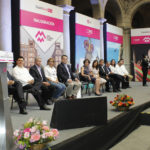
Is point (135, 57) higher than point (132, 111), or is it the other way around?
point (135, 57)

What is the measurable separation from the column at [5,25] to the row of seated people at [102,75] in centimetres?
Result: 227

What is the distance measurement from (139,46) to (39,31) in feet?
24.5

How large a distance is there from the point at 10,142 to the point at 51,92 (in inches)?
113

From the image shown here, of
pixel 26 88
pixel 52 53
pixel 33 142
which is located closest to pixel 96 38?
pixel 52 53

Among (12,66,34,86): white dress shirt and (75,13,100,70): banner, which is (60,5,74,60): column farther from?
(12,66,34,86): white dress shirt

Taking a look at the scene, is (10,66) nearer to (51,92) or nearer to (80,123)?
(51,92)

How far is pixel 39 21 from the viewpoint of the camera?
21.4 ft

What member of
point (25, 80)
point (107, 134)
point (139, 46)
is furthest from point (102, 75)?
point (139, 46)

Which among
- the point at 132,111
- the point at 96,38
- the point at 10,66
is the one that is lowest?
the point at 132,111

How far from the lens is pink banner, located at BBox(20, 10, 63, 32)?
19.5 ft

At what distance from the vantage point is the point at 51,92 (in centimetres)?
503

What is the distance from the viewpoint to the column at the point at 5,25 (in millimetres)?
5734

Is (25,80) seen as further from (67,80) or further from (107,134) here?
(107,134)

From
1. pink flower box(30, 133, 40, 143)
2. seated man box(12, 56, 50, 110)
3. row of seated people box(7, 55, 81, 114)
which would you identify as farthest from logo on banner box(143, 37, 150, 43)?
pink flower box(30, 133, 40, 143)
